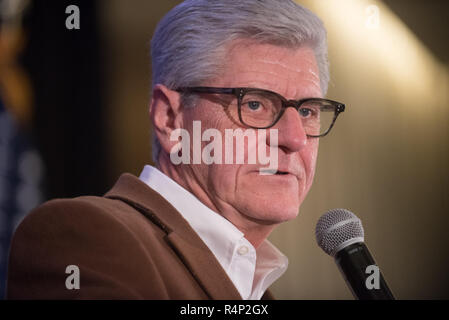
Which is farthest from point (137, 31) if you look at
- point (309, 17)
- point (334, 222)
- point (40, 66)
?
point (334, 222)

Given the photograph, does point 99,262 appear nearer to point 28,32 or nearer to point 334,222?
point 334,222

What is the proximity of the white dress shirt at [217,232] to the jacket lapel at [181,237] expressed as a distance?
52mm

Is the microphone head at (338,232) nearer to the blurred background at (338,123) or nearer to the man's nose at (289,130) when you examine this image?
the man's nose at (289,130)

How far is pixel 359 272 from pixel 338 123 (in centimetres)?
129

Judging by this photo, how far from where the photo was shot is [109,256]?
946 millimetres

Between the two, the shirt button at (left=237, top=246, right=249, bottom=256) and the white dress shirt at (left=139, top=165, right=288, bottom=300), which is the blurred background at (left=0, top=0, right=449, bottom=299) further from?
the shirt button at (left=237, top=246, right=249, bottom=256)

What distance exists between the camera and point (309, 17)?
1.31 metres

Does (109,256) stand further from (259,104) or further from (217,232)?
(259,104)

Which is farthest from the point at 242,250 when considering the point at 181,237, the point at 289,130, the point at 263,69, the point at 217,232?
the point at 263,69

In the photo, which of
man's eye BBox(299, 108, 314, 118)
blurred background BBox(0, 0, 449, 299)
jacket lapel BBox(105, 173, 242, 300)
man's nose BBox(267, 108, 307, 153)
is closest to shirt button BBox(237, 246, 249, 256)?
jacket lapel BBox(105, 173, 242, 300)

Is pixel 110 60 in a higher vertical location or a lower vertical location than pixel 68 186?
higher

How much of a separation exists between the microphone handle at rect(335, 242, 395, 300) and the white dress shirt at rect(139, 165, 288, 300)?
0.68ft

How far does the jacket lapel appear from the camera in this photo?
3.43ft
